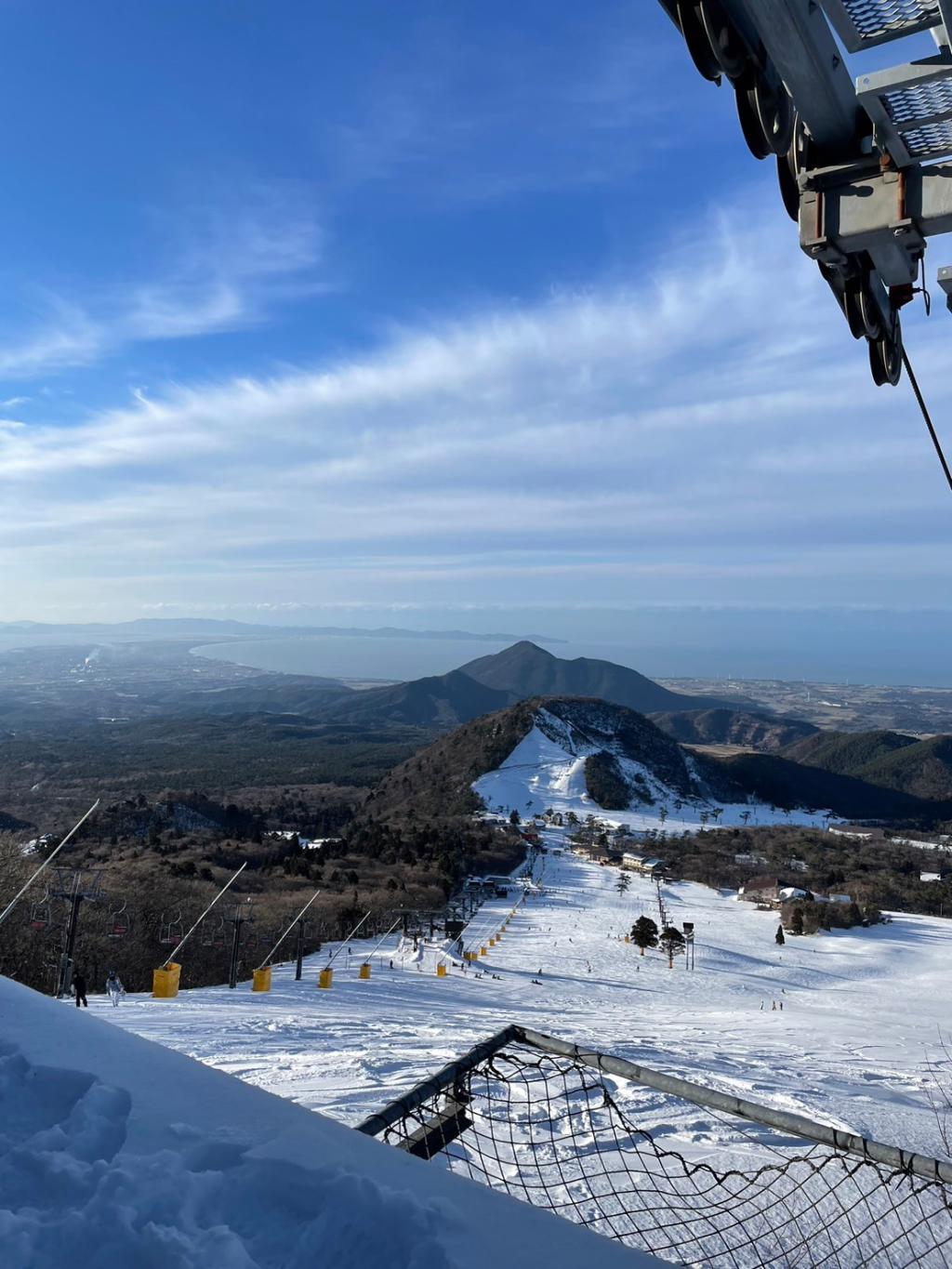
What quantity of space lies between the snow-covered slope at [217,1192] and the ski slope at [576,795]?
80.8 m

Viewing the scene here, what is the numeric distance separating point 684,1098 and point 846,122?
3.92 m

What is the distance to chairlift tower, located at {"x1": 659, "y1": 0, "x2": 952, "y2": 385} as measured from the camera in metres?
2.70

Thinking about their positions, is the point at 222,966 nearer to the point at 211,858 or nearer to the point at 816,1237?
the point at 211,858

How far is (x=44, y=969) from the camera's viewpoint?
25.5 meters

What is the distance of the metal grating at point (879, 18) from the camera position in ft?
8.41

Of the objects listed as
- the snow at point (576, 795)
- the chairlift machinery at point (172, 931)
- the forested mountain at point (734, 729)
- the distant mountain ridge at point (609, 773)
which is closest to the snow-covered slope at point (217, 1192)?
the chairlift machinery at point (172, 931)

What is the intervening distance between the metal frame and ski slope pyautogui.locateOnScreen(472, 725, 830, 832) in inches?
3145

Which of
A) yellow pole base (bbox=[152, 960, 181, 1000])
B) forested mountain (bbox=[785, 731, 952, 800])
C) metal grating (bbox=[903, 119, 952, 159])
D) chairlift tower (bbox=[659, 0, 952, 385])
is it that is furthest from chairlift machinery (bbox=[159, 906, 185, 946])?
forested mountain (bbox=[785, 731, 952, 800])

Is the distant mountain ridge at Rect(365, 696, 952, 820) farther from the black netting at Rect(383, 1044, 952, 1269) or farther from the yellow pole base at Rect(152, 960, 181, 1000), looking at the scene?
the black netting at Rect(383, 1044, 952, 1269)

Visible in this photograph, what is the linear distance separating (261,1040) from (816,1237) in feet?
19.7

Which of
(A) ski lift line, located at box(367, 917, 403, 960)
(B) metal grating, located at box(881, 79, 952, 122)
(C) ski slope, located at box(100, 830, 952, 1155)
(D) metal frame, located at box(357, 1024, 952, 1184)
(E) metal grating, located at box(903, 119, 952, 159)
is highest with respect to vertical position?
(B) metal grating, located at box(881, 79, 952, 122)

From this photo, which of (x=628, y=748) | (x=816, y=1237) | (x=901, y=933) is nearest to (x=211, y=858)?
(x=901, y=933)

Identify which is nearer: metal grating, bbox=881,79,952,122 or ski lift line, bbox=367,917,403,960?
metal grating, bbox=881,79,952,122

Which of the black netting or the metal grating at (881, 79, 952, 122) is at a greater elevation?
the metal grating at (881, 79, 952, 122)
